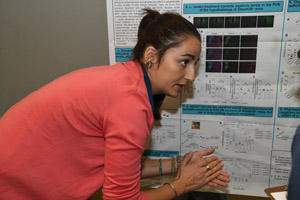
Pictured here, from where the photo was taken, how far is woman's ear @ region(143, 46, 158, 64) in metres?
0.72

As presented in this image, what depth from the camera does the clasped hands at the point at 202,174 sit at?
82 cm

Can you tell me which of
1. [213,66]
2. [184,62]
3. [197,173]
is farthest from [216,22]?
[197,173]

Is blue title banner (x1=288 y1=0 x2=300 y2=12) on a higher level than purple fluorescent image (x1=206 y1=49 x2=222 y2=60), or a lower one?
higher

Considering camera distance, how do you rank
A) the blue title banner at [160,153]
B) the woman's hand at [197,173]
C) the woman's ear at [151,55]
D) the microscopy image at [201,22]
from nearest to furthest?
1. the woman's ear at [151,55]
2. the woman's hand at [197,173]
3. the microscopy image at [201,22]
4. the blue title banner at [160,153]

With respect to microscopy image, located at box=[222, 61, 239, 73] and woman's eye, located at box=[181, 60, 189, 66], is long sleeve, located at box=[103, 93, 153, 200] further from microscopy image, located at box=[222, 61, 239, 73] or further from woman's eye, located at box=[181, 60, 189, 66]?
microscopy image, located at box=[222, 61, 239, 73]

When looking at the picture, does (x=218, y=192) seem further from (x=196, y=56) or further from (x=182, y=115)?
(x=196, y=56)

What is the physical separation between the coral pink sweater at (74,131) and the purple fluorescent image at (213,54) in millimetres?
378

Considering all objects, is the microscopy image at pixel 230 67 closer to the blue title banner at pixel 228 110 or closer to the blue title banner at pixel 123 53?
the blue title banner at pixel 228 110

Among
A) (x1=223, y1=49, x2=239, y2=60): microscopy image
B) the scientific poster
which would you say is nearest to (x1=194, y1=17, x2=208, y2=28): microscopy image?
the scientific poster

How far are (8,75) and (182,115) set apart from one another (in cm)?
78

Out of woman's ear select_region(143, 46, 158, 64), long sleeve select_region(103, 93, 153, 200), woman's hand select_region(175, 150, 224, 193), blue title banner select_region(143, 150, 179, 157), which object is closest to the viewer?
long sleeve select_region(103, 93, 153, 200)

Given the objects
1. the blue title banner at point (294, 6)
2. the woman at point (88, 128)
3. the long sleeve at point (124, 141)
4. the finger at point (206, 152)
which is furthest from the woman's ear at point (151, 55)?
the blue title banner at point (294, 6)

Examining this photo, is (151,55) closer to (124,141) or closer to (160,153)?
(124,141)

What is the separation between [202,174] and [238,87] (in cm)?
35
